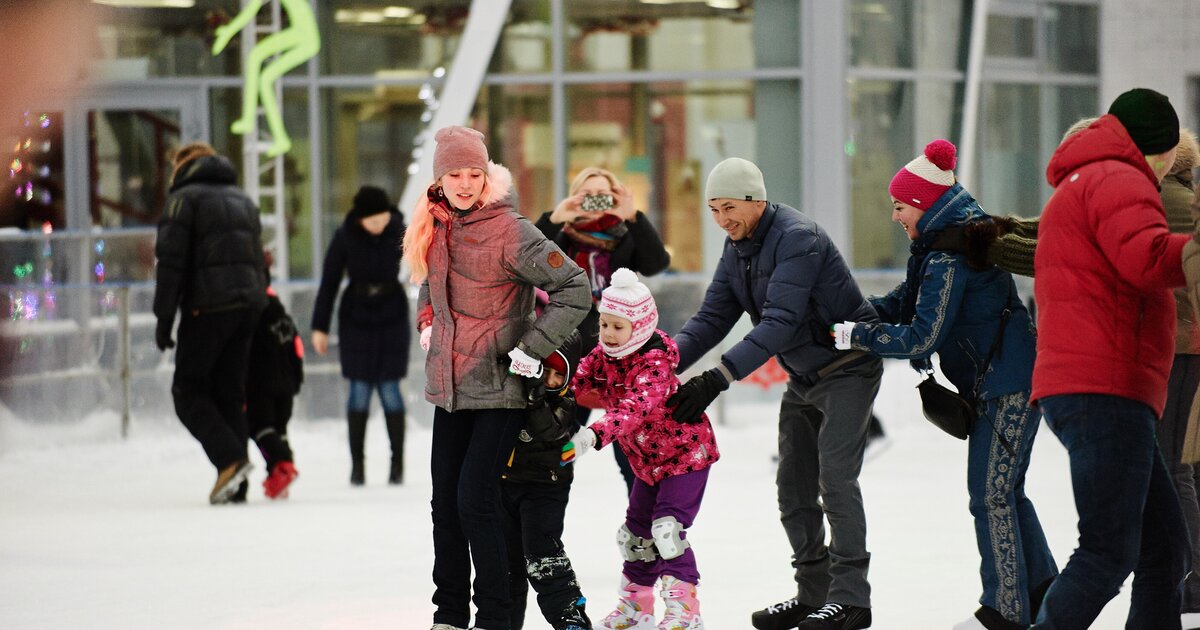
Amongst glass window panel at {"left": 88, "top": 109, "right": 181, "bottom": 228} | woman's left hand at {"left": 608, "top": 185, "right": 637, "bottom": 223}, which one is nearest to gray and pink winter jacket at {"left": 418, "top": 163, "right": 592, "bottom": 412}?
woman's left hand at {"left": 608, "top": 185, "right": 637, "bottom": 223}

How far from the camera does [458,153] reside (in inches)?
200

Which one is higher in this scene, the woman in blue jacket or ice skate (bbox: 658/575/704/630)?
the woman in blue jacket

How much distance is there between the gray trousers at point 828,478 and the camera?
5316mm

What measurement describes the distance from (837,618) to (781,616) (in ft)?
0.98

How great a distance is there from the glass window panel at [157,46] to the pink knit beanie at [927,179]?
10436mm

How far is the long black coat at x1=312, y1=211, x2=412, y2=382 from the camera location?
966 centimetres

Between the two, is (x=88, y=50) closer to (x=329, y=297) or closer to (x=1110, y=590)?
(x=329, y=297)

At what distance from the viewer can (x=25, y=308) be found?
1136 cm

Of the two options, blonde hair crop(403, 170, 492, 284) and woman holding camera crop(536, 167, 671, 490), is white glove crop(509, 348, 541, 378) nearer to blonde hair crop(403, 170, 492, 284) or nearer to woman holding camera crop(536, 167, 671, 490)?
blonde hair crop(403, 170, 492, 284)

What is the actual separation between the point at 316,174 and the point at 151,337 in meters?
3.25

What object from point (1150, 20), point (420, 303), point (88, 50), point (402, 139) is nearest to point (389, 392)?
point (420, 303)

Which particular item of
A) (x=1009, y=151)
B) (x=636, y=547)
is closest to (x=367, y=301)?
(x=636, y=547)

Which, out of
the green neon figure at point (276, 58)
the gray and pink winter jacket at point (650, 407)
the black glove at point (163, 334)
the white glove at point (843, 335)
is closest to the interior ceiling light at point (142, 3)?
the green neon figure at point (276, 58)

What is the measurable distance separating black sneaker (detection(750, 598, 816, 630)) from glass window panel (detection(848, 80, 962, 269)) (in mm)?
8941
